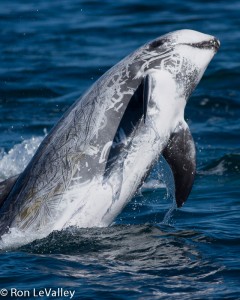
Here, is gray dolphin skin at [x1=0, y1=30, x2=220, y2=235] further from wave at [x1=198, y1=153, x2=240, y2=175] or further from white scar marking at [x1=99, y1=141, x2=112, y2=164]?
wave at [x1=198, y1=153, x2=240, y2=175]

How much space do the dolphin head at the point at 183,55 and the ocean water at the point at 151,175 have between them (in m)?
1.86

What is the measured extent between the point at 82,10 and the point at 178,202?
18.5 meters

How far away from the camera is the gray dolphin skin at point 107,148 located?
36.9 ft

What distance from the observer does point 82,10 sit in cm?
2948

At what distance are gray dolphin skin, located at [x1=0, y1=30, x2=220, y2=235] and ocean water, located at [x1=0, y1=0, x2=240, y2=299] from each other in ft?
1.05

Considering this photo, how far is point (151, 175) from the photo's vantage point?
14641 millimetres

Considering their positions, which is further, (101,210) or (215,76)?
(215,76)

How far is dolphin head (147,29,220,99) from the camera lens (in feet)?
37.8

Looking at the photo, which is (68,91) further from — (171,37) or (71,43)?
(171,37)

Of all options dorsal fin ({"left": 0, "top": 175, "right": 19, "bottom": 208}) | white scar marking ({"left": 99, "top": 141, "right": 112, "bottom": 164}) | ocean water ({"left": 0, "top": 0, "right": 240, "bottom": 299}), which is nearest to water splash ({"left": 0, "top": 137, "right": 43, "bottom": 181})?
ocean water ({"left": 0, "top": 0, "right": 240, "bottom": 299})

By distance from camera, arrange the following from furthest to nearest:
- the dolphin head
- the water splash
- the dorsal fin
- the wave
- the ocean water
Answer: the water splash < the wave < the dorsal fin < the dolphin head < the ocean water

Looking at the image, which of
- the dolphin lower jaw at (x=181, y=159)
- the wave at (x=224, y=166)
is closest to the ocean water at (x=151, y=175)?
the wave at (x=224, y=166)

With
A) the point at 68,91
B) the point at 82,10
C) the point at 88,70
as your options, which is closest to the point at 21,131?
the point at 68,91

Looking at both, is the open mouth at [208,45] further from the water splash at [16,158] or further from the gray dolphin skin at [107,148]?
the water splash at [16,158]
